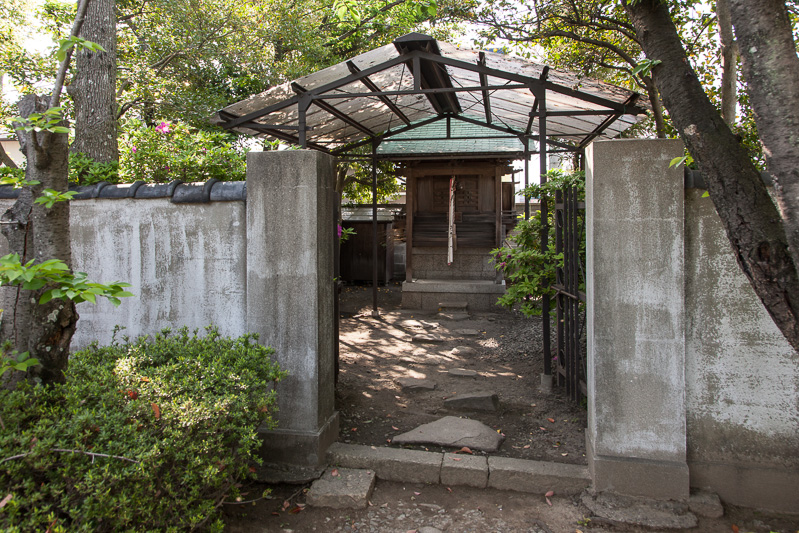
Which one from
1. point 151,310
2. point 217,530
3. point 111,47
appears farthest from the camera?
point 111,47

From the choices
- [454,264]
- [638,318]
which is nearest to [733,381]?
[638,318]

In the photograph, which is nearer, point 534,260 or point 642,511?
point 642,511

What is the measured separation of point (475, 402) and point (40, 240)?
3860 millimetres

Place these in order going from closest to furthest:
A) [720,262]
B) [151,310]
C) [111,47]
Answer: [720,262]
[151,310]
[111,47]

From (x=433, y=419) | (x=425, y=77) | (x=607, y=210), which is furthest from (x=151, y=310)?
(x=425, y=77)

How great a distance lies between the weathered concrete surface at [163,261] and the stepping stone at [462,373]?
325 centimetres

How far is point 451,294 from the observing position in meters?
11.4

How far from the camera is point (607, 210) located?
3.18 meters

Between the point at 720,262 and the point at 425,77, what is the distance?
211 inches

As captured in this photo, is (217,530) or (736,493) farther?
(736,493)

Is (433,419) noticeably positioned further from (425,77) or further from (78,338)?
(425,77)

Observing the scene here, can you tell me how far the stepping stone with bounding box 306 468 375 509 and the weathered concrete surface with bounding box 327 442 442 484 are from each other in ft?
0.32

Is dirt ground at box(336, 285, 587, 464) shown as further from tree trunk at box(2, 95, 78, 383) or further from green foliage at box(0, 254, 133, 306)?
green foliage at box(0, 254, 133, 306)

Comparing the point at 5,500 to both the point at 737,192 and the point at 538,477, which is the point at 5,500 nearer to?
the point at 538,477
